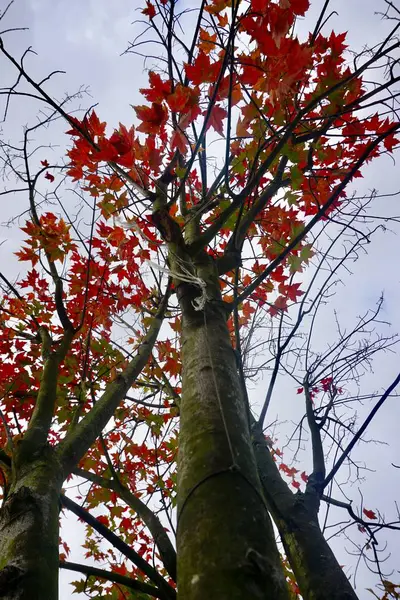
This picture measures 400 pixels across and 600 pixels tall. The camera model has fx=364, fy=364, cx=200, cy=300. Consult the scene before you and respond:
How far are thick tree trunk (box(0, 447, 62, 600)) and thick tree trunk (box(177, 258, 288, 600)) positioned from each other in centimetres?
53

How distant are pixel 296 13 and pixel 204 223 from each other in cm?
172

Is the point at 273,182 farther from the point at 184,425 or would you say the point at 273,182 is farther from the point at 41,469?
the point at 41,469

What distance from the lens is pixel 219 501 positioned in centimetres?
94

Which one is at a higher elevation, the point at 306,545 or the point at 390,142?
the point at 390,142

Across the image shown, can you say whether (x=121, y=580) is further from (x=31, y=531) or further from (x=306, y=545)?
(x=306, y=545)

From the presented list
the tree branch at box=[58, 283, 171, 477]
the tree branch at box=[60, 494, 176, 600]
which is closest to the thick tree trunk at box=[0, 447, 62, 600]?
the tree branch at box=[58, 283, 171, 477]

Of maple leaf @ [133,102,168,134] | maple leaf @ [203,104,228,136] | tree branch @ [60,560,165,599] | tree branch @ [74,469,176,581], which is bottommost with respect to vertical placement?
tree branch @ [60,560,165,599]

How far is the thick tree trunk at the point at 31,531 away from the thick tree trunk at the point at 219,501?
1.75ft

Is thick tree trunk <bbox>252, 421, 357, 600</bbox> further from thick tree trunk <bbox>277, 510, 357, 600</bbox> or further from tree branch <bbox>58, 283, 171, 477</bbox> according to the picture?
tree branch <bbox>58, 283, 171, 477</bbox>

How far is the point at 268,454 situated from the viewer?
2840mm

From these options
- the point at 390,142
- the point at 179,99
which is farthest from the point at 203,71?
the point at 390,142

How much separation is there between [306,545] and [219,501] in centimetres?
149

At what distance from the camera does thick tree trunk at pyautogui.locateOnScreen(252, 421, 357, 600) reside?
1.82 m

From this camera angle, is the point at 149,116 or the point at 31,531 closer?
the point at 31,531
